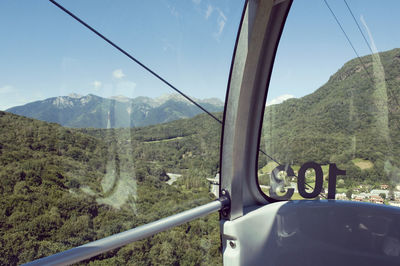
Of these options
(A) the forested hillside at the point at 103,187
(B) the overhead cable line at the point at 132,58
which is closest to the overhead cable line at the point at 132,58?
(B) the overhead cable line at the point at 132,58

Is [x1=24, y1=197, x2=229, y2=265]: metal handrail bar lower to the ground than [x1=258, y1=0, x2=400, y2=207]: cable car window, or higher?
lower

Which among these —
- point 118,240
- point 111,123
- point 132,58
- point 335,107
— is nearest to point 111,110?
point 111,123

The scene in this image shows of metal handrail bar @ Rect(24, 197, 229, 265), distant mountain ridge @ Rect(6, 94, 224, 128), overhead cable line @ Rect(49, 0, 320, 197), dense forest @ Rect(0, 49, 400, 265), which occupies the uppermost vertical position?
overhead cable line @ Rect(49, 0, 320, 197)

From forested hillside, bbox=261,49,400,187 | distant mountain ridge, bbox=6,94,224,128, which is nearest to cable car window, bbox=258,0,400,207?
forested hillside, bbox=261,49,400,187

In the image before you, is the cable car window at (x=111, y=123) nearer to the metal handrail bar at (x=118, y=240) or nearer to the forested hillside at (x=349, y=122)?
the metal handrail bar at (x=118, y=240)

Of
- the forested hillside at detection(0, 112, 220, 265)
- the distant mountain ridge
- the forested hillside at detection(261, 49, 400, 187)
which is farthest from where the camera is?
the forested hillside at detection(261, 49, 400, 187)

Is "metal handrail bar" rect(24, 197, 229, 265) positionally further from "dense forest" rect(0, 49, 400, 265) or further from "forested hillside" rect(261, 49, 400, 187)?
"forested hillside" rect(261, 49, 400, 187)

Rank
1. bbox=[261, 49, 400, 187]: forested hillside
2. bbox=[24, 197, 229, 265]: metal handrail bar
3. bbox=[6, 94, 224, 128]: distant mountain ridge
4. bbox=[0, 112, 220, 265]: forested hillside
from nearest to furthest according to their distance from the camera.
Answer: bbox=[24, 197, 229, 265]: metal handrail bar < bbox=[0, 112, 220, 265]: forested hillside < bbox=[6, 94, 224, 128]: distant mountain ridge < bbox=[261, 49, 400, 187]: forested hillside

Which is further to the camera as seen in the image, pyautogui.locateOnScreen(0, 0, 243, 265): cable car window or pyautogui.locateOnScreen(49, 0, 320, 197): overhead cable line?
pyautogui.locateOnScreen(49, 0, 320, 197): overhead cable line

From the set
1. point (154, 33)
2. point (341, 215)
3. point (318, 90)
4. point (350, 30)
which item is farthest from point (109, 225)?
point (350, 30)
